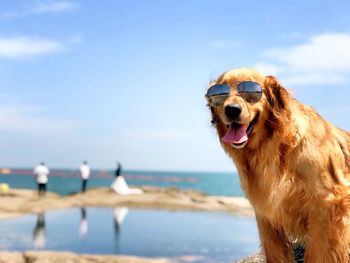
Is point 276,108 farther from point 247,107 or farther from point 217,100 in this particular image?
point 217,100

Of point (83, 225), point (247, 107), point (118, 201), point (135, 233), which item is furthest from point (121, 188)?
point (247, 107)

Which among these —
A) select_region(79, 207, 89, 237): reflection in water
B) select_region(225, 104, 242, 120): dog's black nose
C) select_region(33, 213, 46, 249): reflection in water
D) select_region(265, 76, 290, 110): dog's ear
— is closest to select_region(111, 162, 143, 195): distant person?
select_region(79, 207, 89, 237): reflection in water

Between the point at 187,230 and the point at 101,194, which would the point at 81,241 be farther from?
the point at 101,194

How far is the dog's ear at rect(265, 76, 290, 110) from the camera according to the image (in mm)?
4332

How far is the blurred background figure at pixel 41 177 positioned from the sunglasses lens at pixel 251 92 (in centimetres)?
2728

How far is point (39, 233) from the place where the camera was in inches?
840

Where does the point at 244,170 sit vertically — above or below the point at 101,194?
above

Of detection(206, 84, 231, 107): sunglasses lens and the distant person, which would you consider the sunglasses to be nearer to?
detection(206, 84, 231, 107): sunglasses lens

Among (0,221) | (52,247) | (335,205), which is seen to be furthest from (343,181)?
(0,221)

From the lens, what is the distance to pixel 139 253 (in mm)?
17984

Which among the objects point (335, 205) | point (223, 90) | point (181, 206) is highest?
point (223, 90)

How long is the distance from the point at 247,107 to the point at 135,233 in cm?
1837

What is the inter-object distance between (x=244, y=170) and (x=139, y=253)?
14.2 metres

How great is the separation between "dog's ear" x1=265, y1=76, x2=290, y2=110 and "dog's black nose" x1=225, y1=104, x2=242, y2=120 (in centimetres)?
39
